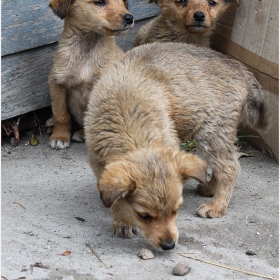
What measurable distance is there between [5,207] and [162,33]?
2662 mm

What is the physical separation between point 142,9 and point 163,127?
280 cm

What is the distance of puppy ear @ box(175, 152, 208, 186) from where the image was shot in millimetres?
Result: 4297

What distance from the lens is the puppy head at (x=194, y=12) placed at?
643 centimetres

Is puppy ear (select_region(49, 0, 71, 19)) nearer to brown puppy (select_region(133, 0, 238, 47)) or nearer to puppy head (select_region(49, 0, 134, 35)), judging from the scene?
puppy head (select_region(49, 0, 134, 35))

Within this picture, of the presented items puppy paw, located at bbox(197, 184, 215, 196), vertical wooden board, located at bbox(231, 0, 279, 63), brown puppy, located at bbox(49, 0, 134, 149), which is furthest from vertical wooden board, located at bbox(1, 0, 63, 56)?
puppy paw, located at bbox(197, 184, 215, 196)

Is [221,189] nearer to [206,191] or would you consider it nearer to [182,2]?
[206,191]

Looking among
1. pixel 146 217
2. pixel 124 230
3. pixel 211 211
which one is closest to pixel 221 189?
pixel 211 211

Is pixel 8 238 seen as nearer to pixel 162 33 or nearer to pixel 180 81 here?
pixel 180 81

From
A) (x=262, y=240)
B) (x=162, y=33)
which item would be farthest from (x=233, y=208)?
(x=162, y=33)

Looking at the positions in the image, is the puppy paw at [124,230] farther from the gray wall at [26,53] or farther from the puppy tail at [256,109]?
the gray wall at [26,53]

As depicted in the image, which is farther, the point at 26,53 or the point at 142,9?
the point at 142,9

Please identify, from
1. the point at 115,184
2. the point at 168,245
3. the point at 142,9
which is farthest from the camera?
the point at 142,9

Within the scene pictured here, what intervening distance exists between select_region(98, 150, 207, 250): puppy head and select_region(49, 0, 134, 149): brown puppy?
2173 mm

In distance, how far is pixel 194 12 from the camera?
21.1 ft
